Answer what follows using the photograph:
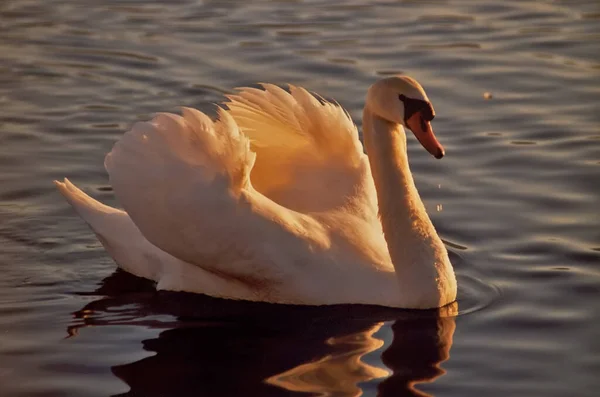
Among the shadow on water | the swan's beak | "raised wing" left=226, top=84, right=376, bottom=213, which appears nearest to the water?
the shadow on water

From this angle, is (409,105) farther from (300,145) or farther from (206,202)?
(206,202)

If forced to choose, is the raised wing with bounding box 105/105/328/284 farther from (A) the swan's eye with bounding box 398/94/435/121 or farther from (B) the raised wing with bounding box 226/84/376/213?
(A) the swan's eye with bounding box 398/94/435/121

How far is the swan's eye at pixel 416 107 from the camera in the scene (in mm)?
9859

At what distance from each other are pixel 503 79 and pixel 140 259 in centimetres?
599

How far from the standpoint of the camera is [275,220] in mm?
9969

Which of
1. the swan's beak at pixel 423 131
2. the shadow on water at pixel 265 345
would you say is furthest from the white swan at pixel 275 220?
the shadow on water at pixel 265 345

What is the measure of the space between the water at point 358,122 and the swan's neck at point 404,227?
190mm

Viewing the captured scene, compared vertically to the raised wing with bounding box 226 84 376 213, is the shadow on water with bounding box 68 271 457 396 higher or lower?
lower

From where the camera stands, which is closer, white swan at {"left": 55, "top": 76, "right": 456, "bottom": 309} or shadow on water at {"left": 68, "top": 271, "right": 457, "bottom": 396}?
shadow on water at {"left": 68, "top": 271, "right": 457, "bottom": 396}

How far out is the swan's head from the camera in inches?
388

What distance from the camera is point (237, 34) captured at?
17125 mm

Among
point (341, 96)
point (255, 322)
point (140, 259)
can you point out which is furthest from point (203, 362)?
point (341, 96)

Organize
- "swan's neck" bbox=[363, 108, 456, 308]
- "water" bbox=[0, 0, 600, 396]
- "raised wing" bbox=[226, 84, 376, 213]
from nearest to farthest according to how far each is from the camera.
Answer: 1. "water" bbox=[0, 0, 600, 396]
2. "swan's neck" bbox=[363, 108, 456, 308]
3. "raised wing" bbox=[226, 84, 376, 213]

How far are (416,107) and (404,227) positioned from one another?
2.84 ft
